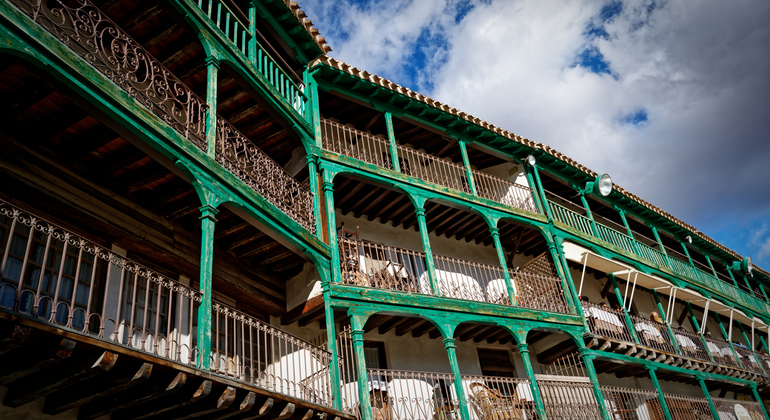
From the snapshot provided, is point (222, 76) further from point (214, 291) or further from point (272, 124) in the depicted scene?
point (214, 291)

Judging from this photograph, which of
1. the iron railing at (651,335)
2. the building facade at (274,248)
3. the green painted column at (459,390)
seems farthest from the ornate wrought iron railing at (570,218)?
the green painted column at (459,390)

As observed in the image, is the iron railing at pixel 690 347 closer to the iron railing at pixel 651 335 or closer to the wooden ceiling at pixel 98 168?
the iron railing at pixel 651 335

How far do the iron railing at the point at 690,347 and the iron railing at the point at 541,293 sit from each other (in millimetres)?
5706

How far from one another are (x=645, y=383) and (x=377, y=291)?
39.9 ft

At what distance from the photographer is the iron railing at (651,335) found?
16.9m

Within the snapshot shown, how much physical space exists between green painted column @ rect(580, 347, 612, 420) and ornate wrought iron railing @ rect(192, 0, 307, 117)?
9518 millimetres

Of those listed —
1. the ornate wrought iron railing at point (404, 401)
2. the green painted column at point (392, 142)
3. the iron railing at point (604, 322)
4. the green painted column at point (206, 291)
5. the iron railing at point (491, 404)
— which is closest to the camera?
the green painted column at point (206, 291)

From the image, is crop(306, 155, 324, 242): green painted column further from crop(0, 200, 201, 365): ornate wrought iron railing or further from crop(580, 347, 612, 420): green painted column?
crop(580, 347, 612, 420): green painted column

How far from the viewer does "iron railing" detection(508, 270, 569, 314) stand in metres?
14.8

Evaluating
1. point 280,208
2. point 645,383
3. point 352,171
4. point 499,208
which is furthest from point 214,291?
point 645,383

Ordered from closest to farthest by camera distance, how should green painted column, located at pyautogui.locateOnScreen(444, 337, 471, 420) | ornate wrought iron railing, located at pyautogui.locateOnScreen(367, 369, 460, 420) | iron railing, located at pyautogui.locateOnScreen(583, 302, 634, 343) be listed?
ornate wrought iron railing, located at pyautogui.locateOnScreen(367, 369, 460, 420) → green painted column, located at pyautogui.locateOnScreen(444, 337, 471, 420) → iron railing, located at pyautogui.locateOnScreen(583, 302, 634, 343)

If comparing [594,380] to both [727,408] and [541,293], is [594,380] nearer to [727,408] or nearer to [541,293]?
[541,293]

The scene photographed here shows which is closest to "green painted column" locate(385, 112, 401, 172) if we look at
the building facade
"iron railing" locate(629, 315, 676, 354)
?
the building facade

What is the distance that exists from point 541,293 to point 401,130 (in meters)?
6.06
